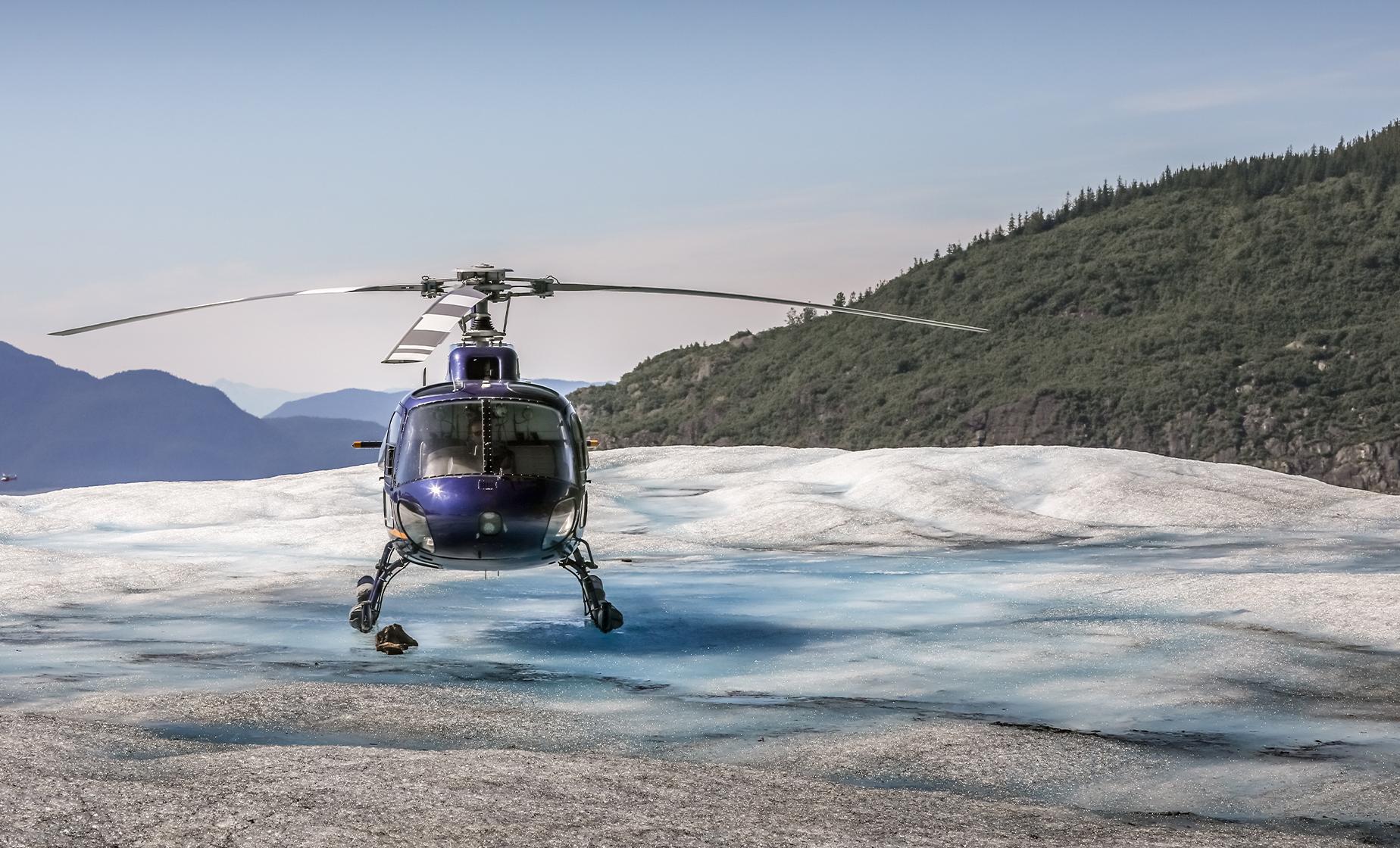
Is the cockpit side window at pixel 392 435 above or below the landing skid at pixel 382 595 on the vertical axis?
above

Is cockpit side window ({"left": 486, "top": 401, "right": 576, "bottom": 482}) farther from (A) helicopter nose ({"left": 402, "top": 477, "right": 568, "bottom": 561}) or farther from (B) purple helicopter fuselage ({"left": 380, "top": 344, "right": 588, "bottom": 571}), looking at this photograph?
(A) helicopter nose ({"left": 402, "top": 477, "right": 568, "bottom": 561})

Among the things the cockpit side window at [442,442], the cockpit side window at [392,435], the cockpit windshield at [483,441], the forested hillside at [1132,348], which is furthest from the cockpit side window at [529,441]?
the forested hillside at [1132,348]

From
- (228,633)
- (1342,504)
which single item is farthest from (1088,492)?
(228,633)

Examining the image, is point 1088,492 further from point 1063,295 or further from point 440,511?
point 1063,295

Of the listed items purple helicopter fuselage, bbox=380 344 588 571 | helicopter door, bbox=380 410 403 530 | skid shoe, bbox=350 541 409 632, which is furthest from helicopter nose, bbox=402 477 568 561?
skid shoe, bbox=350 541 409 632

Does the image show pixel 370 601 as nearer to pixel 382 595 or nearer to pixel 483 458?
pixel 382 595

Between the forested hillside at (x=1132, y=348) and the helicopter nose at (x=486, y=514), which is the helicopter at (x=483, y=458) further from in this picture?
the forested hillside at (x=1132, y=348)
